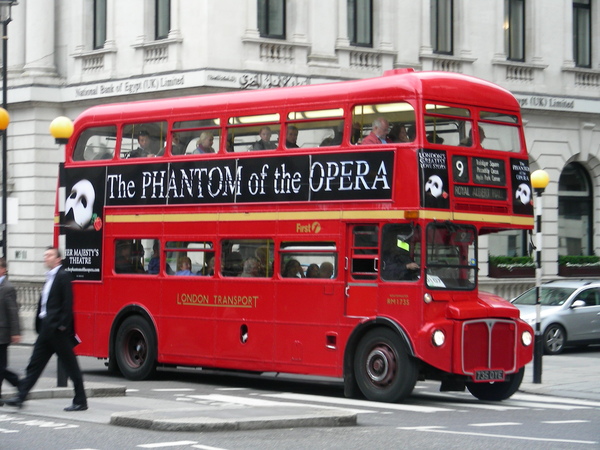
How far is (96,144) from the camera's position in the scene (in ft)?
72.9

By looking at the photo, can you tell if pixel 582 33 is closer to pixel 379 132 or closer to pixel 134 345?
pixel 134 345

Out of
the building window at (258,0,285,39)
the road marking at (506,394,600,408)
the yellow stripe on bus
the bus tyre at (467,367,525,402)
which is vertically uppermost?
the building window at (258,0,285,39)

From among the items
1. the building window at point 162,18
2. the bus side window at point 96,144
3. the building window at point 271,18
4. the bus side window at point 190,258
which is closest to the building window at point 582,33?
the building window at point 271,18

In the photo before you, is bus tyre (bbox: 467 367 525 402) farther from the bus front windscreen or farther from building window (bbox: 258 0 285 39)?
building window (bbox: 258 0 285 39)

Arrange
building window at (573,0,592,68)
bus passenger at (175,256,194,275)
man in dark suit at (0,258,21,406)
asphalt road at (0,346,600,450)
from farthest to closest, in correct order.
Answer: building window at (573,0,592,68)
bus passenger at (175,256,194,275)
man in dark suit at (0,258,21,406)
asphalt road at (0,346,600,450)

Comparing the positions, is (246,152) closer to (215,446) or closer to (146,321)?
(146,321)

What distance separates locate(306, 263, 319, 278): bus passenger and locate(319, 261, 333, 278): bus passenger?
0.08 meters

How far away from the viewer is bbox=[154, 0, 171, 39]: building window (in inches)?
1378

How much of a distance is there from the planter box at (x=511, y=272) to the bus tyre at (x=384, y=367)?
20.1 meters

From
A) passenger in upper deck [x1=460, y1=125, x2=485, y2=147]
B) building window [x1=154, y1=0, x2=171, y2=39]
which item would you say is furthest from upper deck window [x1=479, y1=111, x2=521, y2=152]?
building window [x1=154, y1=0, x2=171, y2=39]

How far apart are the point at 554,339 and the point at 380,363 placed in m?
11.7

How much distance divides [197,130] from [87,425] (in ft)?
24.9

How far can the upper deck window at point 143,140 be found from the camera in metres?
21.1

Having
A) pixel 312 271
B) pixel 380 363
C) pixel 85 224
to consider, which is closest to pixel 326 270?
pixel 312 271
